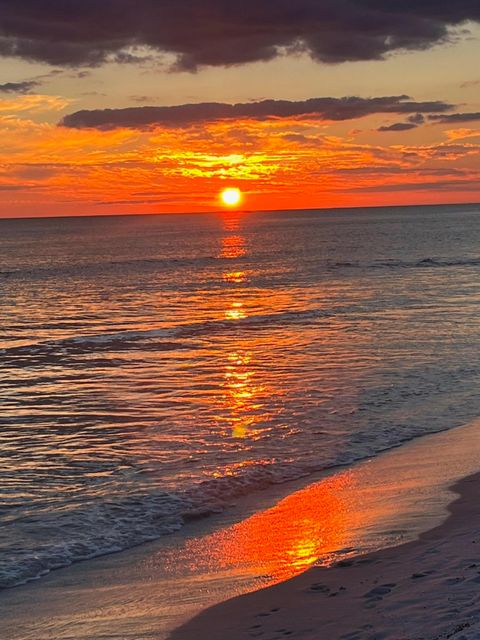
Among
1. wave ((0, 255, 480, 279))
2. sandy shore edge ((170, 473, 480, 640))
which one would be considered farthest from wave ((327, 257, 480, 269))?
sandy shore edge ((170, 473, 480, 640))

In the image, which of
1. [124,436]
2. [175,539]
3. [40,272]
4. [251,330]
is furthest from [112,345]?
[40,272]

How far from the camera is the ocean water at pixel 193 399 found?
34.6ft

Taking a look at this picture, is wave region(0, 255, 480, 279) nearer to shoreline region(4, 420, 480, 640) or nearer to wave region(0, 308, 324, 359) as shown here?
wave region(0, 308, 324, 359)

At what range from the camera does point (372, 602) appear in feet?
21.5

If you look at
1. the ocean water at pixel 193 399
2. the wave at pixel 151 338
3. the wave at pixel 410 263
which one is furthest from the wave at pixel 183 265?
the wave at pixel 151 338

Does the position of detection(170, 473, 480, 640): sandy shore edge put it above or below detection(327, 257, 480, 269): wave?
above

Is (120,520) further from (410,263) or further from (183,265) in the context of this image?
(183,265)

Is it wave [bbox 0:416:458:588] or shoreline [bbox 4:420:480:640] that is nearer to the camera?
shoreline [bbox 4:420:480:640]

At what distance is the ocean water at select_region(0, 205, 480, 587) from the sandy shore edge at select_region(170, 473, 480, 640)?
2.63 meters

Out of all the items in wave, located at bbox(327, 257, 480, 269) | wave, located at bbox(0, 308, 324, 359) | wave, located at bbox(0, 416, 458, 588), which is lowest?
wave, located at bbox(327, 257, 480, 269)

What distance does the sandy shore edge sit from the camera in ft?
19.3

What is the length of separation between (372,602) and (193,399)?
35.9 feet

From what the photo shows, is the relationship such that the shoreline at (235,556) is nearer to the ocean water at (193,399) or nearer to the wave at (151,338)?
the ocean water at (193,399)

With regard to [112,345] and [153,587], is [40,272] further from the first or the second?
[153,587]
